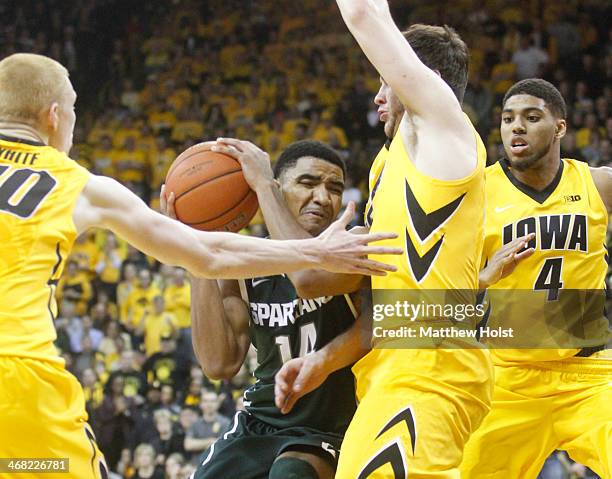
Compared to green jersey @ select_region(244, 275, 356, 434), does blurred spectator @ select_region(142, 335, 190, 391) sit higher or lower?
lower

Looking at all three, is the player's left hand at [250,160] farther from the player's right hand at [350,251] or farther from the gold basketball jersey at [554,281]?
the gold basketball jersey at [554,281]

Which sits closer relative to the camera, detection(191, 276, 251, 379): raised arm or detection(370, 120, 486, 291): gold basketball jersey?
detection(370, 120, 486, 291): gold basketball jersey

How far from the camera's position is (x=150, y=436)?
9922mm

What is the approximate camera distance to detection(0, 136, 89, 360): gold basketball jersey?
11.4 ft

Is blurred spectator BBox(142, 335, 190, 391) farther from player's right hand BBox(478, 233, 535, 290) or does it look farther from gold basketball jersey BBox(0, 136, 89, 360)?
gold basketball jersey BBox(0, 136, 89, 360)

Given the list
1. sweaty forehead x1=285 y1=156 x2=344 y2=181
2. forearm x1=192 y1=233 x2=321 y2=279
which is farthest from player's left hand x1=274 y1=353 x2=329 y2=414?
sweaty forehead x1=285 y1=156 x2=344 y2=181

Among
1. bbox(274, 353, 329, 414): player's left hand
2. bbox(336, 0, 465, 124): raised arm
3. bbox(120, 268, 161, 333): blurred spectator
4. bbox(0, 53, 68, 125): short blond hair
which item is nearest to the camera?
bbox(336, 0, 465, 124): raised arm

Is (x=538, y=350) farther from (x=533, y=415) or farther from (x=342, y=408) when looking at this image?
(x=342, y=408)

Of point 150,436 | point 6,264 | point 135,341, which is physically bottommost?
point 150,436

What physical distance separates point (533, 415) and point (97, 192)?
2736 millimetres

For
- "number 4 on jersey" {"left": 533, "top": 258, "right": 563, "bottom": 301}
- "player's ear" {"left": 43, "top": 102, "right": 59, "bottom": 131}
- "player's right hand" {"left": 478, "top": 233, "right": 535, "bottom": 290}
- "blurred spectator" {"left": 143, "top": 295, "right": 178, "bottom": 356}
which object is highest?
"player's ear" {"left": 43, "top": 102, "right": 59, "bottom": 131}

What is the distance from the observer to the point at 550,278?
5391 millimetres

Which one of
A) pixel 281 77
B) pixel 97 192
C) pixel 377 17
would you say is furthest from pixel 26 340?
pixel 281 77

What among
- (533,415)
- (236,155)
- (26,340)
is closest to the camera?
(26,340)
